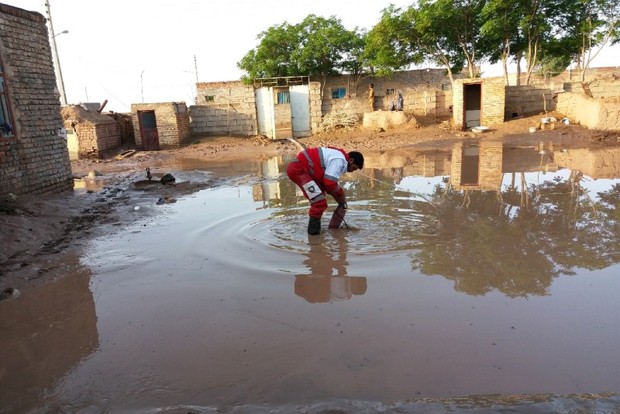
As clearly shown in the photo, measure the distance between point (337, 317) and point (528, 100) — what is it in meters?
18.5

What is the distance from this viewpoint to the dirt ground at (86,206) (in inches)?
196

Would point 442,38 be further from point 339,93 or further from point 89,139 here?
point 89,139

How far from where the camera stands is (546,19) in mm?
20250

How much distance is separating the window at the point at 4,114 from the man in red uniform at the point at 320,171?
5390mm

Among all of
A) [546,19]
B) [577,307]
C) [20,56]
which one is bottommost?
[577,307]

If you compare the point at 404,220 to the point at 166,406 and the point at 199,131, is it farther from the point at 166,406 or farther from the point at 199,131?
the point at 199,131

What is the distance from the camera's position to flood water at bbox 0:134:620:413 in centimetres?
254

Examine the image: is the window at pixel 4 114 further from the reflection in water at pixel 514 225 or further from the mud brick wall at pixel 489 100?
the mud brick wall at pixel 489 100

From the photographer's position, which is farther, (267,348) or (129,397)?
(267,348)

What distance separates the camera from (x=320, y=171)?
5.46m

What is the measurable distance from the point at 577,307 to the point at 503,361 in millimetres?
1131

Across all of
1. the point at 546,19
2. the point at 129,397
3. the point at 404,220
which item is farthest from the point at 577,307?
the point at 546,19

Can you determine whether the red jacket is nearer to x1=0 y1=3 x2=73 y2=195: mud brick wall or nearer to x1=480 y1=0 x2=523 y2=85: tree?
x1=0 y1=3 x2=73 y2=195: mud brick wall

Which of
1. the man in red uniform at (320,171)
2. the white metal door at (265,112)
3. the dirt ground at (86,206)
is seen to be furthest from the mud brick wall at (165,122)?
the man in red uniform at (320,171)
